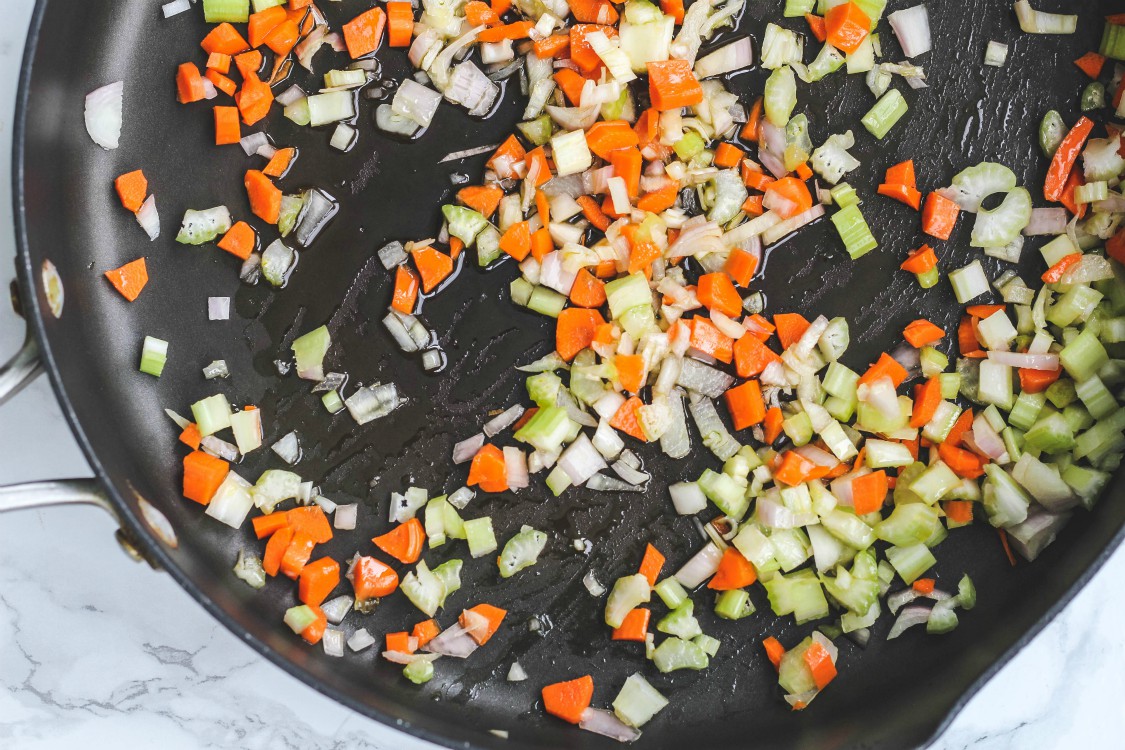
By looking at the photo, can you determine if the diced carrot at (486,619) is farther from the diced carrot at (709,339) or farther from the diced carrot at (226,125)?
the diced carrot at (226,125)

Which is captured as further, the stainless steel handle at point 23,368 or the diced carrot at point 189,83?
the diced carrot at point 189,83

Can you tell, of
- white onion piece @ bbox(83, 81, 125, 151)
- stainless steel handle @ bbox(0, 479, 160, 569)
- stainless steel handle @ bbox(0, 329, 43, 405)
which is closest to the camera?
stainless steel handle @ bbox(0, 479, 160, 569)

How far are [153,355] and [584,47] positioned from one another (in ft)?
3.85

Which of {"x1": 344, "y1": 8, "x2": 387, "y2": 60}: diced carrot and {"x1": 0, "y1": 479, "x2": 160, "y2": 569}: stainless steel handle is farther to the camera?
{"x1": 344, "y1": 8, "x2": 387, "y2": 60}: diced carrot

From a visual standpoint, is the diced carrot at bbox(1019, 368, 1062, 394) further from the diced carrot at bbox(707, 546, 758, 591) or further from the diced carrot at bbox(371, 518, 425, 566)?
the diced carrot at bbox(371, 518, 425, 566)

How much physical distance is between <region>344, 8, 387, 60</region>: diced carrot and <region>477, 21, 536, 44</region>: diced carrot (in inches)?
9.0

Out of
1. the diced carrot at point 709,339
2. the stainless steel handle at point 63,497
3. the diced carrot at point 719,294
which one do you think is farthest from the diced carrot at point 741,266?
the stainless steel handle at point 63,497

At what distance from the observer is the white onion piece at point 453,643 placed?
1.89 meters

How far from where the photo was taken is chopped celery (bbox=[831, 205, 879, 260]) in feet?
6.28

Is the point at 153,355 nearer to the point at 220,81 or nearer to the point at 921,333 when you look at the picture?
the point at 220,81

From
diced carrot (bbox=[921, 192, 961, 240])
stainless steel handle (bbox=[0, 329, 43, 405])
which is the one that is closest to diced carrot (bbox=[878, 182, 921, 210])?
diced carrot (bbox=[921, 192, 961, 240])

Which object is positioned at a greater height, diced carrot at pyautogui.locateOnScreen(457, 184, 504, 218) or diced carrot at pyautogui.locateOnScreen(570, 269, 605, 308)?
diced carrot at pyautogui.locateOnScreen(457, 184, 504, 218)

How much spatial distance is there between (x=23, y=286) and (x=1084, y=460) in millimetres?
2281

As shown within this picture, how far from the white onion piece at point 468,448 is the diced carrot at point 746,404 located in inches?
22.7
